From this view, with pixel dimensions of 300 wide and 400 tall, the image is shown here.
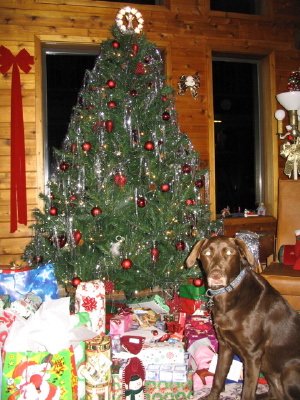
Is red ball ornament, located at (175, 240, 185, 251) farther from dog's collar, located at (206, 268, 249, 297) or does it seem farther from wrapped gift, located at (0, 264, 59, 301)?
Result: dog's collar, located at (206, 268, 249, 297)

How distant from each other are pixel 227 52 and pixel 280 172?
5.46 feet

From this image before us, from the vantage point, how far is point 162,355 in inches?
88.0

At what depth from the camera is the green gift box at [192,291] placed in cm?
319

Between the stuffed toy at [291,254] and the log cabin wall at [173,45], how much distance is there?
1.56 m

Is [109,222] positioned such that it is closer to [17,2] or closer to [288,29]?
[17,2]

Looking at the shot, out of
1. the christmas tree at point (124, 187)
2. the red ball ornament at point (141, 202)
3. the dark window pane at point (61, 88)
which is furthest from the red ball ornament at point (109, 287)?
the dark window pane at point (61, 88)

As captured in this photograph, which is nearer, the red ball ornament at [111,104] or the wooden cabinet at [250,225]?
the red ball ornament at [111,104]

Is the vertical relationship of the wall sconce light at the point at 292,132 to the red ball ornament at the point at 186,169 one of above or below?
above

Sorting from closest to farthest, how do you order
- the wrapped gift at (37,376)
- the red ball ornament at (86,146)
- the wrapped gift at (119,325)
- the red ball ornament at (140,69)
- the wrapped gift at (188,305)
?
the wrapped gift at (37,376)
the wrapped gift at (119,325)
the wrapped gift at (188,305)
the red ball ornament at (86,146)
the red ball ornament at (140,69)

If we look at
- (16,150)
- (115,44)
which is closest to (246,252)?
(115,44)

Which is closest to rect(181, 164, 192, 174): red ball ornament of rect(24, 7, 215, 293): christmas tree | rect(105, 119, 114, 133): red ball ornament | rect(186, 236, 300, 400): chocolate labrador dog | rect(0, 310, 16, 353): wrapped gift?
rect(24, 7, 215, 293): christmas tree

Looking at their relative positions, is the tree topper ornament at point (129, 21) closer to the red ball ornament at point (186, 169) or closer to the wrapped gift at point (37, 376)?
the red ball ornament at point (186, 169)

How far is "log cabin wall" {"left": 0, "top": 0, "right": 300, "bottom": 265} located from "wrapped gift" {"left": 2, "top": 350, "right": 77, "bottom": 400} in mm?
2515

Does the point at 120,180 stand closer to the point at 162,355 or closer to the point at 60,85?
the point at 162,355
